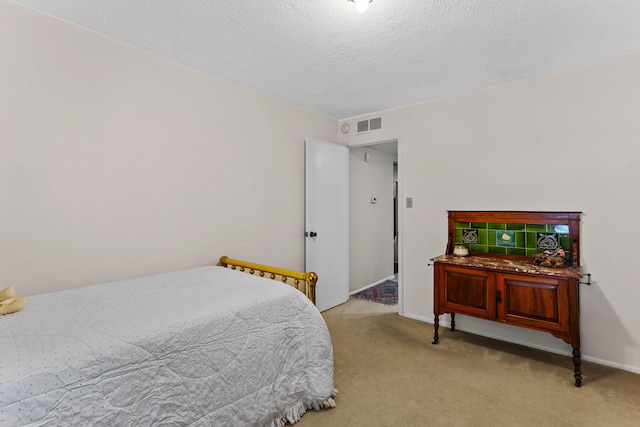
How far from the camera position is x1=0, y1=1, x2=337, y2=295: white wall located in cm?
179

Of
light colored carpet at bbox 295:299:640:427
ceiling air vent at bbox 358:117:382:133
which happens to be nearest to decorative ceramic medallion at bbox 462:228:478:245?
light colored carpet at bbox 295:299:640:427

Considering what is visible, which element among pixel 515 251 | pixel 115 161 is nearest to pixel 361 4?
pixel 115 161

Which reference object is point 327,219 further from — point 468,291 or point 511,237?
point 511,237

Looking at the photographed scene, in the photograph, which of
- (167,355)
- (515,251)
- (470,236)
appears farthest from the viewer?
(470,236)

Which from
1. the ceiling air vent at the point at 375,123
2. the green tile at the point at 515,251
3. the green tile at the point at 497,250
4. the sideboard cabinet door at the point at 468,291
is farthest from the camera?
the ceiling air vent at the point at 375,123

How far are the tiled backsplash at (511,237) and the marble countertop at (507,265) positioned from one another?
4.9 inches

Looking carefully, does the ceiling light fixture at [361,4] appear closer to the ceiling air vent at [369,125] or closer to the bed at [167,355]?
the bed at [167,355]

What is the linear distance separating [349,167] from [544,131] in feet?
7.30

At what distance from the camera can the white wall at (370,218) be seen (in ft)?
14.4

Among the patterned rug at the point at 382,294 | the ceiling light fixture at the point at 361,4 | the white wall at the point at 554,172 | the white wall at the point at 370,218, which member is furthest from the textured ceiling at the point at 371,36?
the patterned rug at the point at 382,294

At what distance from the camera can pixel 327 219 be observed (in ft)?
12.2

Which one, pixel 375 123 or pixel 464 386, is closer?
pixel 464 386

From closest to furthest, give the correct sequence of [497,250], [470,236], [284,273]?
[284,273] → [497,250] → [470,236]

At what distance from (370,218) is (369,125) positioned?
1.56 meters
